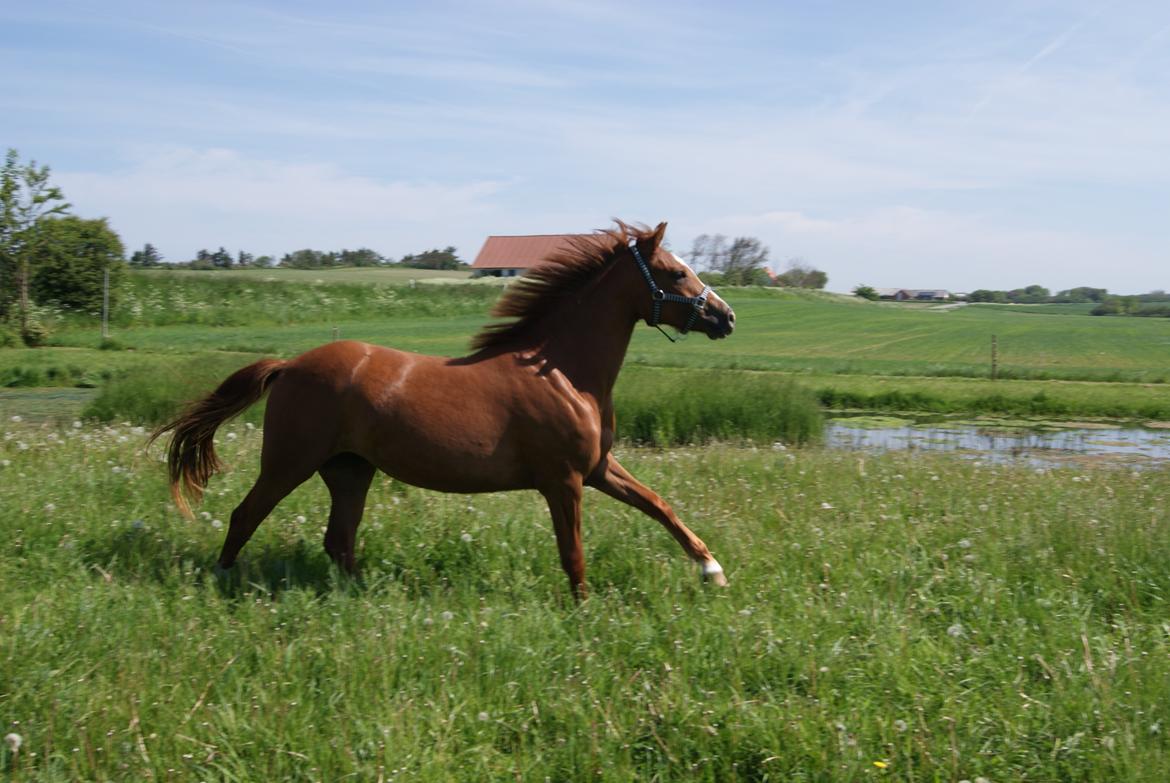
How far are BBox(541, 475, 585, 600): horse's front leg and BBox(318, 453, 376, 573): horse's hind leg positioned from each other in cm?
127

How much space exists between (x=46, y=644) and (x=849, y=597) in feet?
12.4

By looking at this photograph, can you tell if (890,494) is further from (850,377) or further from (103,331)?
(103,331)

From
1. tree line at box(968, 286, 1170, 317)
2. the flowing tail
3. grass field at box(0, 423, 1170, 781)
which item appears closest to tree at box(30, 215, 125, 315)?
grass field at box(0, 423, 1170, 781)

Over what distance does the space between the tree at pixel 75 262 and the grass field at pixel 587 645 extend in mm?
30380

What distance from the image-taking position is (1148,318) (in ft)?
243

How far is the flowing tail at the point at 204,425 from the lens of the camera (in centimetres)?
598

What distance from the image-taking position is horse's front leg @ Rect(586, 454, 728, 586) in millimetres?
5617

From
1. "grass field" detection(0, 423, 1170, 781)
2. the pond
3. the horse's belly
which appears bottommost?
the pond

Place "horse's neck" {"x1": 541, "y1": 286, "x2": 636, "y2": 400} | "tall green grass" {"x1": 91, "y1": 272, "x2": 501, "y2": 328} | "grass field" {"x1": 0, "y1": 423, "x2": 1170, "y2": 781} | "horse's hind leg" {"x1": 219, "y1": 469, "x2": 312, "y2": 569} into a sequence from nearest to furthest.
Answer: "grass field" {"x1": 0, "y1": 423, "x2": 1170, "y2": 781}
"horse's hind leg" {"x1": 219, "y1": 469, "x2": 312, "y2": 569}
"horse's neck" {"x1": 541, "y1": 286, "x2": 636, "y2": 400}
"tall green grass" {"x1": 91, "y1": 272, "x2": 501, "y2": 328}

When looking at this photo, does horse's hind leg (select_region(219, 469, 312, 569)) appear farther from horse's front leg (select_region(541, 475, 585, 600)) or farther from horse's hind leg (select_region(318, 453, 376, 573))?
horse's front leg (select_region(541, 475, 585, 600))

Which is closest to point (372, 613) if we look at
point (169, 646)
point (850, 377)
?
point (169, 646)

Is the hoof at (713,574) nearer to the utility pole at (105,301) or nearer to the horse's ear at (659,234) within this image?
the horse's ear at (659,234)

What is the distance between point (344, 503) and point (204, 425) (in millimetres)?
1054

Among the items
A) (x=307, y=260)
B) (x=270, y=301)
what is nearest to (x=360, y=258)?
(x=307, y=260)
